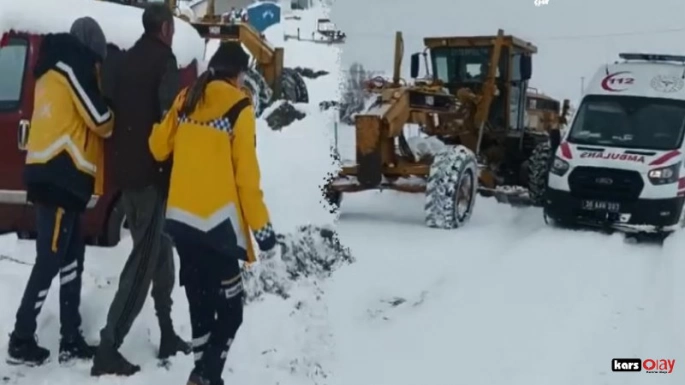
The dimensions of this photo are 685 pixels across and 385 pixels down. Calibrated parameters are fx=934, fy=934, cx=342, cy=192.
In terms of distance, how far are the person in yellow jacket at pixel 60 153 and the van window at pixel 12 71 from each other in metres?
2.22

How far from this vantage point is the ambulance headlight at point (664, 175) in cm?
1059

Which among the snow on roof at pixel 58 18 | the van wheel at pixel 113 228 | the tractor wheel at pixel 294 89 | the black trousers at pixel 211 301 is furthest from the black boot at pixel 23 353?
the tractor wheel at pixel 294 89

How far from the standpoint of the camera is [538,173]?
1319 cm

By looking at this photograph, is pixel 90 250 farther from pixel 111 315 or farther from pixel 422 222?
pixel 422 222

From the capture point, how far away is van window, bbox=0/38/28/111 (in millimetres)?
6891

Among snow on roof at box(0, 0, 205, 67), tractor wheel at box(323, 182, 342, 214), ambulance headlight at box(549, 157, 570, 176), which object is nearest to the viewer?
snow on roof at box(0, 0, 205, 67)

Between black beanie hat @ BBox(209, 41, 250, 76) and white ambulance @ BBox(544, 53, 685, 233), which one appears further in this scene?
white ambulance @ BBox(544, 53, 685, 233)

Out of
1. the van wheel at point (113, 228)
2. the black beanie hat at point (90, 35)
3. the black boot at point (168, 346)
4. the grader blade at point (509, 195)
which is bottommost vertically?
the grader blade at point (509, 195)

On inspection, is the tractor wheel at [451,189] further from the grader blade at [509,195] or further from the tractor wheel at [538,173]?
the tractor wheel at [538,173]

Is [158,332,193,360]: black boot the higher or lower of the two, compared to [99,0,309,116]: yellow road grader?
lower

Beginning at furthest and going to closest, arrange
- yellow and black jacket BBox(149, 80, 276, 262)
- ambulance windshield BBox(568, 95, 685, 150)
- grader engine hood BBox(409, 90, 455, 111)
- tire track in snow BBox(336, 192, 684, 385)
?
1. grader engine hood BBox(409, 90, 455, 111)
2. ambulance windshield BBox(568, 95, 685, 150)
3. tire track in snow BBox(336, 192, 684, 385)
4. yellow and black jacket BBox(149, 80, 276, 262)

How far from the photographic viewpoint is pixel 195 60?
25.9 ft

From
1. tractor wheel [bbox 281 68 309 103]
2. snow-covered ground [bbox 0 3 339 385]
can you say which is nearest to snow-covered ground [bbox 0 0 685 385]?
snow-covered ground [bbox 0 3 339 385]

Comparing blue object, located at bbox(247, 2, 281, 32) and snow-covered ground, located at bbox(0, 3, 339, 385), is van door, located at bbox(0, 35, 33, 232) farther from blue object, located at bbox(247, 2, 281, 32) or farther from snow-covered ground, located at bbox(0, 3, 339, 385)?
blue object, located at bbox(247, 2, 281, 32)
